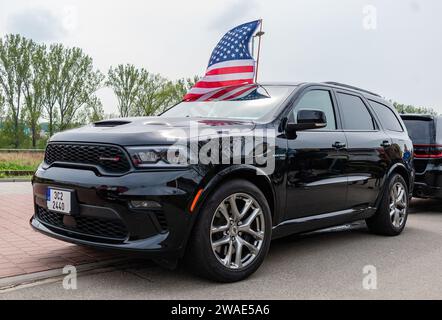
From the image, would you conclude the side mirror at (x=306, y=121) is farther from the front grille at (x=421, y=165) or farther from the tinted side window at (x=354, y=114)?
the front grille at (x=421, y=165)

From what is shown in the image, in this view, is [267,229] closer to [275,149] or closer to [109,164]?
[275,149]

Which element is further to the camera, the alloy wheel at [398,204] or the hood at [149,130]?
the alloy wheel at [398,204]

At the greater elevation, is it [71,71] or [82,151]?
[71,71]

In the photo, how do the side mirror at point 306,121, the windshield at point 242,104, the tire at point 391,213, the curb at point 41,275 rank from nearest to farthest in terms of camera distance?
the curb at point 41,275 → the side mirror at point 306,121 → the windshield at point 242,104 → the tire at point 391,213

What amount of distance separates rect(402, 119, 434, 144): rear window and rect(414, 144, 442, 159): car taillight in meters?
0.07

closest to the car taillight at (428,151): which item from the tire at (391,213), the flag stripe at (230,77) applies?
the tire at (391,213)

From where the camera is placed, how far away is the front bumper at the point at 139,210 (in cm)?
343

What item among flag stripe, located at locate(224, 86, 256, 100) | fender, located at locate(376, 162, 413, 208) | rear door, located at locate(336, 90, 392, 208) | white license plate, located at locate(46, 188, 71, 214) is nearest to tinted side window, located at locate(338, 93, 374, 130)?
rear door, located at locate(336, 90, 392, 208)

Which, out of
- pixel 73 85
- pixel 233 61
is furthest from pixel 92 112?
pixel 233 61

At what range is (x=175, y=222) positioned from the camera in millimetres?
3463

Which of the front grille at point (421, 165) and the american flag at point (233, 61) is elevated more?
the american flag at point (233, 61)

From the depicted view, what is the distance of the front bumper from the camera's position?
11.3 feet

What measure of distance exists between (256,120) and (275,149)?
0.32m
